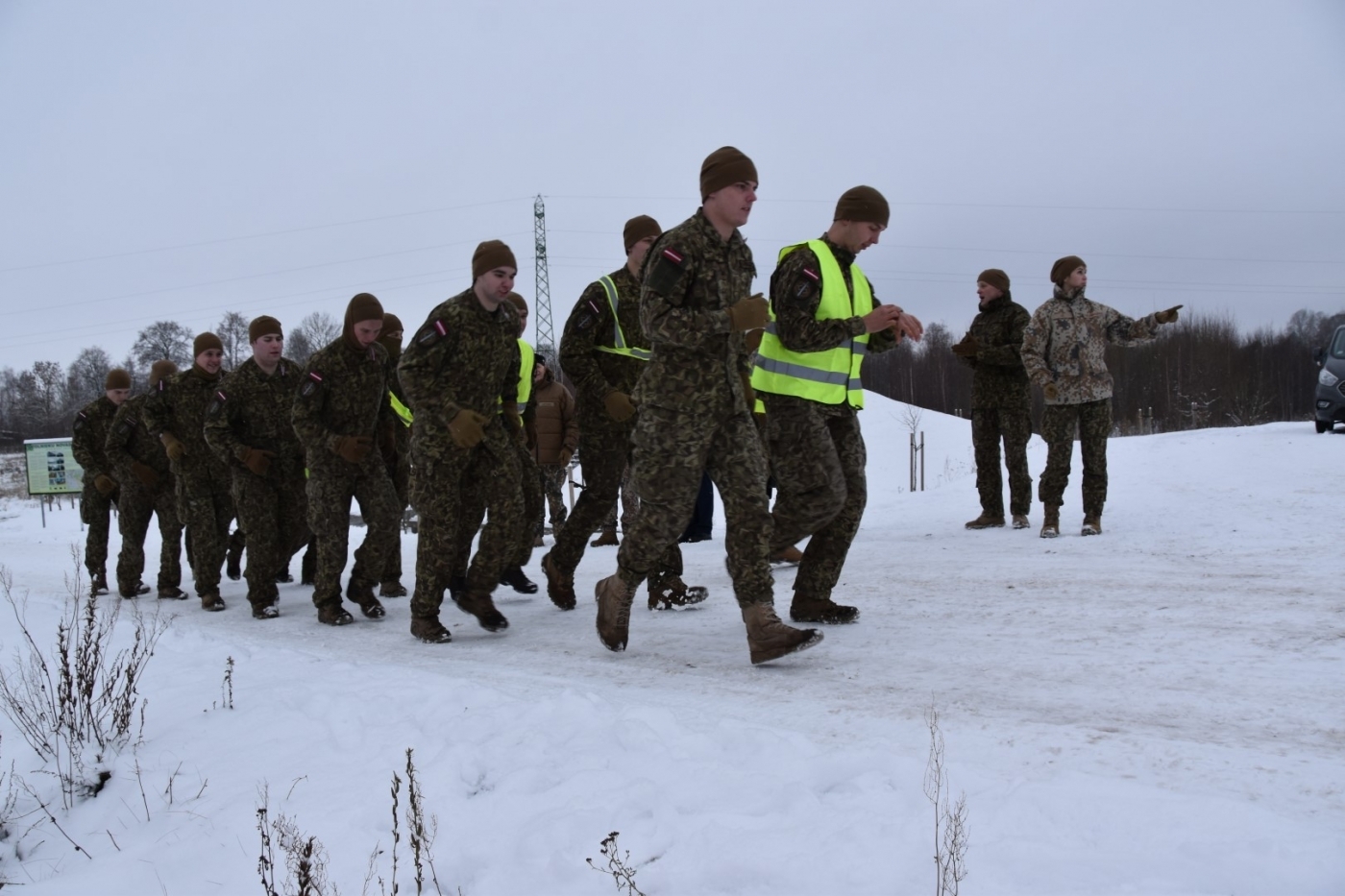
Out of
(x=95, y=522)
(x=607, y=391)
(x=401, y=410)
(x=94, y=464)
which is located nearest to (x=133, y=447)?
(x=94, y=464)

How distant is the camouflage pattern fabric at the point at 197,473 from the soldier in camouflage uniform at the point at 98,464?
1424mm

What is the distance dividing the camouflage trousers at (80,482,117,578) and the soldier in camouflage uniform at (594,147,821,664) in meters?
7.39

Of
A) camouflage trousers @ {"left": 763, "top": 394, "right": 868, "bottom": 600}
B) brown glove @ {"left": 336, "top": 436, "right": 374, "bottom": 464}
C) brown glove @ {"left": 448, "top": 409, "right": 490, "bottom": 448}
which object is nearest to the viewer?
camouflage trousers @ {"left": 763, "top": 394, "right": 868, "bottom": 600}

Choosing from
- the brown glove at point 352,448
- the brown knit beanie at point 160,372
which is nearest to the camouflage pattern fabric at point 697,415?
the brown glove at point 352,448

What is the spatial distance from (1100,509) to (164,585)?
809cm

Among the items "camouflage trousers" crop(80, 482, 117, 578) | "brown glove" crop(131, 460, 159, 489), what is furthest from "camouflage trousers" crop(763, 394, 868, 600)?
"camouflage trousers" crop(80, 482, 117, 578)

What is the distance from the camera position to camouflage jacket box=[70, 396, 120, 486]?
976 centimetres

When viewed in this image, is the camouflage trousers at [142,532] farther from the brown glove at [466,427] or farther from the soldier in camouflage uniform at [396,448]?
the brown glove at [466,427]

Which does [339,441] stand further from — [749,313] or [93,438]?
[93,438]

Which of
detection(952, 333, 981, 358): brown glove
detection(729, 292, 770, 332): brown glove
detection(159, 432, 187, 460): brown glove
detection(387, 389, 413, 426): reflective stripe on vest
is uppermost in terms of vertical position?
detection(952, 333, 981, 358): brown glove

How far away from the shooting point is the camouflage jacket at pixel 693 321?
4.41 metres

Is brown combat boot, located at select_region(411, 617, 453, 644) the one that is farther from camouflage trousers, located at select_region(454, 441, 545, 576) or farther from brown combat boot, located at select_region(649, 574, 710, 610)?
brown combat boot, located at select_region(649, 574, 710, 610)

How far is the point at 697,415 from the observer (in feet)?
14.8

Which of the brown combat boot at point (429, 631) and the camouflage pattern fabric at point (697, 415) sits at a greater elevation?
the camouflage pattern fabric at point (697, 415)
